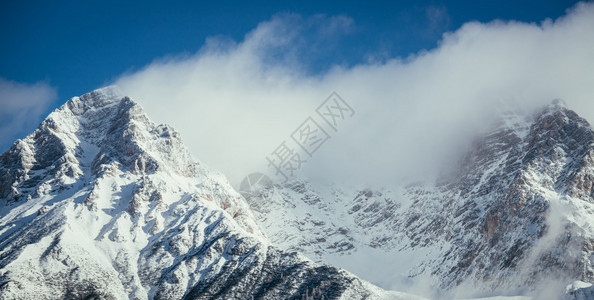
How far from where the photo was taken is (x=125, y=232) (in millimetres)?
193250

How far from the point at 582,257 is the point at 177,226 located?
522 ft

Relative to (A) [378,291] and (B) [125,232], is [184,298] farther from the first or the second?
(A) [378,291]

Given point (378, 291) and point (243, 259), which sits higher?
point (243, 259)

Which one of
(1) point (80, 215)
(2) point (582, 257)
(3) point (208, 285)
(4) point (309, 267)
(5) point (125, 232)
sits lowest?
(2) point (582, 257)

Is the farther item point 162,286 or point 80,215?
point 80,215

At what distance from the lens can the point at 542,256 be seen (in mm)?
186750

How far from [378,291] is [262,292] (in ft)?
140

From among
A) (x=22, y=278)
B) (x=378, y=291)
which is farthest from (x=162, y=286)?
(x=378, y=291)

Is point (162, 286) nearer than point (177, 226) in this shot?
Yes

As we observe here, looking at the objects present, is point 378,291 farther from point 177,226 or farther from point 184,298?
point 177,226

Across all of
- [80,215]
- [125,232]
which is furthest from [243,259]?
[80,215]

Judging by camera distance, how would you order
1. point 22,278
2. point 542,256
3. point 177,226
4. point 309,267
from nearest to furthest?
point 22,278 → point 309,267 → point 542,256 → point 177,226

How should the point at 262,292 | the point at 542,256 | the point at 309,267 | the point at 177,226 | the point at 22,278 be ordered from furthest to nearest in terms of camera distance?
the point at 177,226
the point at 542,256
the point at 309,267
the point at 262,292
the point at 22,278

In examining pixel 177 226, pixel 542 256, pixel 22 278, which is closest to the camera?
pixel 22 278
